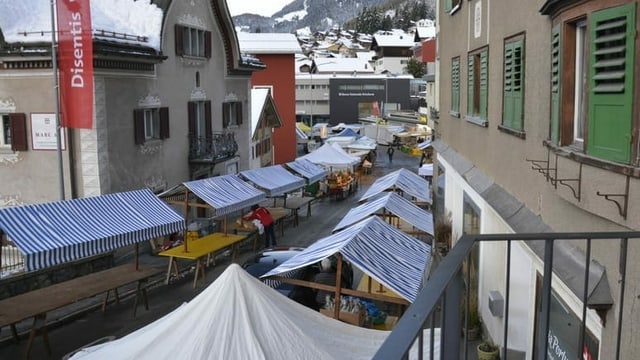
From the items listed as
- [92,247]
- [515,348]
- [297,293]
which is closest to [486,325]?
[515,348]

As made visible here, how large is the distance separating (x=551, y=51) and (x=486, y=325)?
6.28m

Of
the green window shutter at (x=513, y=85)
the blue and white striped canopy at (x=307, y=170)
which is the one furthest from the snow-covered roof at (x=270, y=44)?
the green window shutter at (x=513, y=85)

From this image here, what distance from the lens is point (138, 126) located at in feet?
74.8

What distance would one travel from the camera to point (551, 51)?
7738 mm

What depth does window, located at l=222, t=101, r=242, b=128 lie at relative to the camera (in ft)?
105

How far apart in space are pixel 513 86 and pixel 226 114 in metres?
23.2

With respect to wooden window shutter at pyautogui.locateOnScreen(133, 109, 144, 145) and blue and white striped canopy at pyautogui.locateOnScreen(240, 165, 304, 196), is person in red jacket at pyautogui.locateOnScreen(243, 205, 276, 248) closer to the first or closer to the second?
blue and white striped canopy at pyautogui.locateOnScreen(240, 165, 304, 196)

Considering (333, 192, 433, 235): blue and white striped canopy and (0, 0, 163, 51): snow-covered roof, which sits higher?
(0, 0, 163, 51): snow-covered roof

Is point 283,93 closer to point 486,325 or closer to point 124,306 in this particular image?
point 124,306

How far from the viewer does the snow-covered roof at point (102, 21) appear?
2069 centimetres

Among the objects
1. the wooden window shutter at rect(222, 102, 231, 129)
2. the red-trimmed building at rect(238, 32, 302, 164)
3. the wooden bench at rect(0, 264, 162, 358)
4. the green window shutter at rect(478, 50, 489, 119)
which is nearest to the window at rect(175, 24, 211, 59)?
the wooden window shutter at rect(222, 102, 231, 129)

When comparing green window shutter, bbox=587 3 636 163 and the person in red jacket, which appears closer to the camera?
green window shutter, bbox=587 3 636 163

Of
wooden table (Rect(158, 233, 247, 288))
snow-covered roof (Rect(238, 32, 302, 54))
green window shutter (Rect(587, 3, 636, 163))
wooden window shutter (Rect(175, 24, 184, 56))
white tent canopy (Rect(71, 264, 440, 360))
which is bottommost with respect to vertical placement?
wooden table (Rect(158, 233, 247, 288))

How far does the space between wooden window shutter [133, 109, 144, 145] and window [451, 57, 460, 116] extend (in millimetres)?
10684
